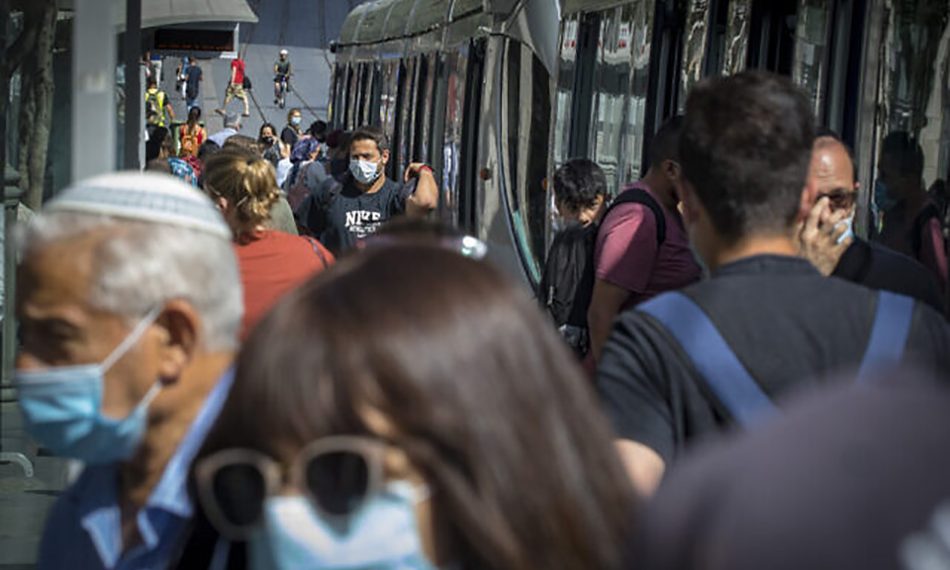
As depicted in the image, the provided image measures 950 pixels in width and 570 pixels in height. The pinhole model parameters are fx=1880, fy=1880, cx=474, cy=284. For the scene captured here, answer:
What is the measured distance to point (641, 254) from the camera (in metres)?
5.60

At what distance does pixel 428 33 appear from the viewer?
1712cm

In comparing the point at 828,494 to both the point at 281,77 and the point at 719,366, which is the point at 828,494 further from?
the point at 281,77

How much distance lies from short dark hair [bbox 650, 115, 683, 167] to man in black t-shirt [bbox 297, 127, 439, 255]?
10.5 ft

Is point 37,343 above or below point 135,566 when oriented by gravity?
above

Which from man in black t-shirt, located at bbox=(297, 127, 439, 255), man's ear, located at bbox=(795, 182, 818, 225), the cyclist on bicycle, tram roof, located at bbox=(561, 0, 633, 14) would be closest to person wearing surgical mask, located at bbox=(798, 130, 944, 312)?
man's ear, located at bbox=(795, 182, 818, 225)

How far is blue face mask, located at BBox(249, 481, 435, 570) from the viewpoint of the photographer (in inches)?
64.4

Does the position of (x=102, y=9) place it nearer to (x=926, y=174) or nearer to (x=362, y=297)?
(x=362, y=297)

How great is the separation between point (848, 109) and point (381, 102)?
13316 mm

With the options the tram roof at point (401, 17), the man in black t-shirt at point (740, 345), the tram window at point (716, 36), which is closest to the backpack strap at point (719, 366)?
the man in black t-shirt at point (740, 345)

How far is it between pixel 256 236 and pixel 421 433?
3944 mm

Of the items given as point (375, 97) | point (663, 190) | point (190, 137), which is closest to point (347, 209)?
point (663, 190)

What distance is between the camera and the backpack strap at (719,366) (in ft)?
9.45

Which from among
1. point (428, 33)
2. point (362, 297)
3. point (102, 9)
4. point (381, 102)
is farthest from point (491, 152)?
point (362, 297)

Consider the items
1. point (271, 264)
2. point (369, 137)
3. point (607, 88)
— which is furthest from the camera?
point (607, 88)
